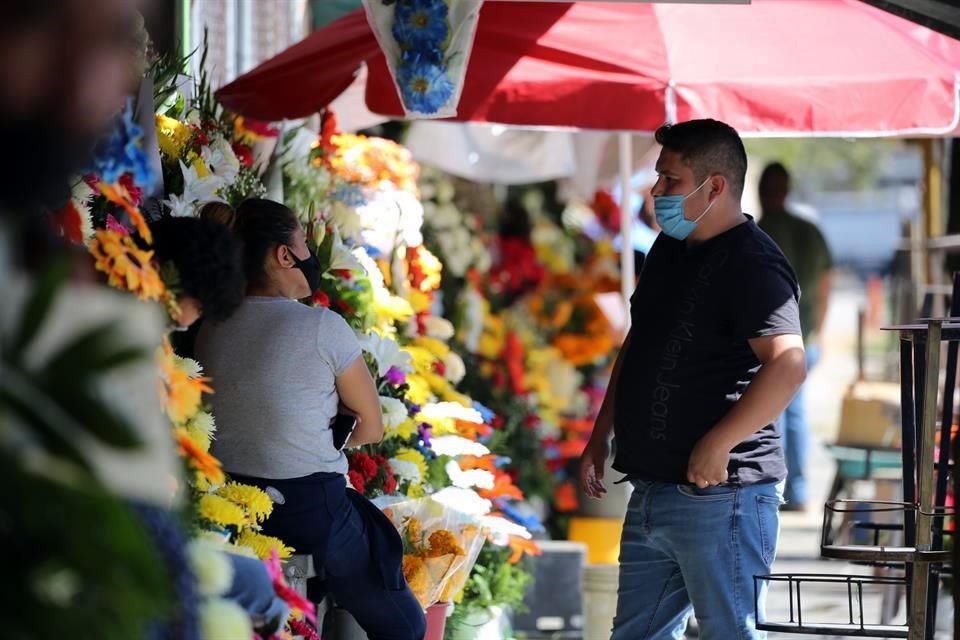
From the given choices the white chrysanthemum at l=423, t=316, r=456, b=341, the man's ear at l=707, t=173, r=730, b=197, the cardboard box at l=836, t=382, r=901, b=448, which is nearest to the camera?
the man's ear at l=707, t=173, r=730, b=197

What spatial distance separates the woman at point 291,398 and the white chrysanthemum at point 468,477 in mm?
1077

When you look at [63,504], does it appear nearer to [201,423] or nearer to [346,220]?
[201,423]

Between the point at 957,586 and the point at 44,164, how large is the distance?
1.96m

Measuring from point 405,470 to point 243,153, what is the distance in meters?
1.16

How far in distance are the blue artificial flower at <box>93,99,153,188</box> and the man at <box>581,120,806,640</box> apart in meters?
1.70

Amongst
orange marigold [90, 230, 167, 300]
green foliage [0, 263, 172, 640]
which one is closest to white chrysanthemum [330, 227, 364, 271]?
orange marigold [90, 230, 167, 300]

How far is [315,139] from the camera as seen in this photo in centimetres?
546

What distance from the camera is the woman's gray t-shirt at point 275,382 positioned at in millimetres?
3674

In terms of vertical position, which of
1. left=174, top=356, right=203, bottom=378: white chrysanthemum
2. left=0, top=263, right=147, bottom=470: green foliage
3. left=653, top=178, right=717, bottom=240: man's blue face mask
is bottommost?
left=174, top=356, right=203, bottom=378: white chrysanthemum

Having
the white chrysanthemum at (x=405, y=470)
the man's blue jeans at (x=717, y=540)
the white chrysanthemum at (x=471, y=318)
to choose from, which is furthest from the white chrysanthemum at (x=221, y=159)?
the white chrysanthemum at (x=471, y=318)

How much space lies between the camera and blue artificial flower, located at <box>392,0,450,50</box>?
454 cm

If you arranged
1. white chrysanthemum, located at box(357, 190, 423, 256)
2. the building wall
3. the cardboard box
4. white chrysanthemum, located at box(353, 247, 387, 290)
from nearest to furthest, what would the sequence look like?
white chrysanthemum, located at box(353, 247, 387, 290) < white chrysanthemum, located at box(357, 190, 423, 256) < the building wall < the cardboard box

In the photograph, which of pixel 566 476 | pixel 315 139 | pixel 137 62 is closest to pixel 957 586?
pixel 137 62

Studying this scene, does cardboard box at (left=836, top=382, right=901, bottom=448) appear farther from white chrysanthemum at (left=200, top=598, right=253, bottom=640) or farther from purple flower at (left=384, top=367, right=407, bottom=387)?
white chrysanthemum at (left=200, top=598, right=253, bottom=640)
